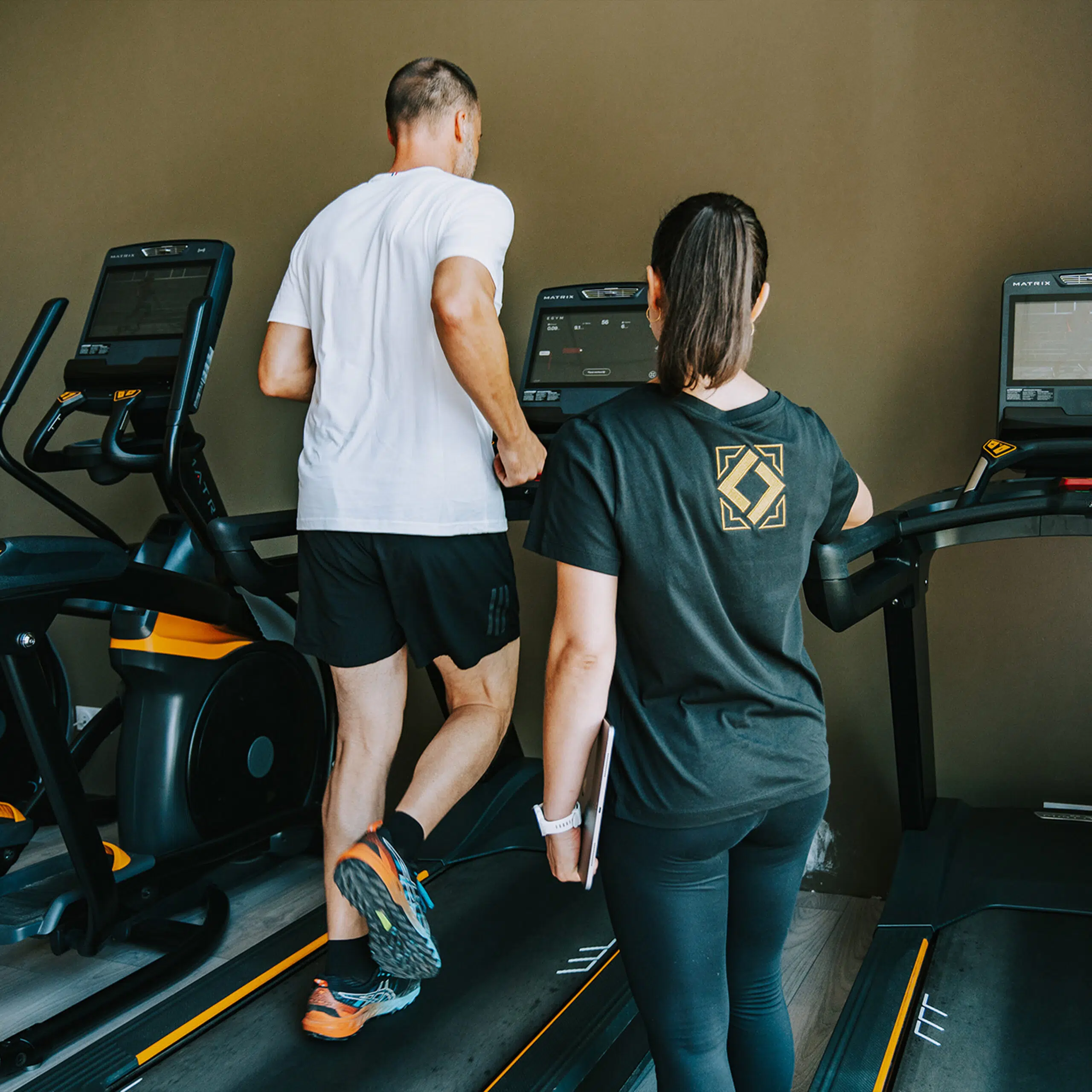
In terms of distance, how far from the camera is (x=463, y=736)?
207 centimetres

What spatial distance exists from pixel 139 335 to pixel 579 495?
6.43ft

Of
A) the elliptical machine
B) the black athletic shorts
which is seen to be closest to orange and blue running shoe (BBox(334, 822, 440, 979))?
the black athletic shorts

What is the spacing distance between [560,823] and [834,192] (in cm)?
209

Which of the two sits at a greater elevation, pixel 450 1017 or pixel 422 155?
pixel 422 155

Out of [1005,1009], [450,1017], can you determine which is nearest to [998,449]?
[1005,1009]

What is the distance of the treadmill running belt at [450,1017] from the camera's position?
1812 millimetres

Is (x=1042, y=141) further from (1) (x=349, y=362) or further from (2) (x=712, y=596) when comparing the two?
(2) (x=712, y=596)

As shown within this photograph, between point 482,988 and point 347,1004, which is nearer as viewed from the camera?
point 347,1004

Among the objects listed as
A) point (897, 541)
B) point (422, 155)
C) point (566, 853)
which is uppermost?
point (422, 155)

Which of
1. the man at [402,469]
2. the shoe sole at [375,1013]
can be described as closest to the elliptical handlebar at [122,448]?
the man at [402,469]

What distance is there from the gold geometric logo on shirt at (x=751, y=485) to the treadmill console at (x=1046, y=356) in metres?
1.17

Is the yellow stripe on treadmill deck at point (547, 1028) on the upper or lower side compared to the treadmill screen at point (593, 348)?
lower

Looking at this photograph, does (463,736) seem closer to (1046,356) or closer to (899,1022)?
(899,1022)

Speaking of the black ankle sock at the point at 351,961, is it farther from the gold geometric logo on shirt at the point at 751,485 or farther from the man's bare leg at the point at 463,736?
the gold geometric logo on shirt at the point at 751,485
